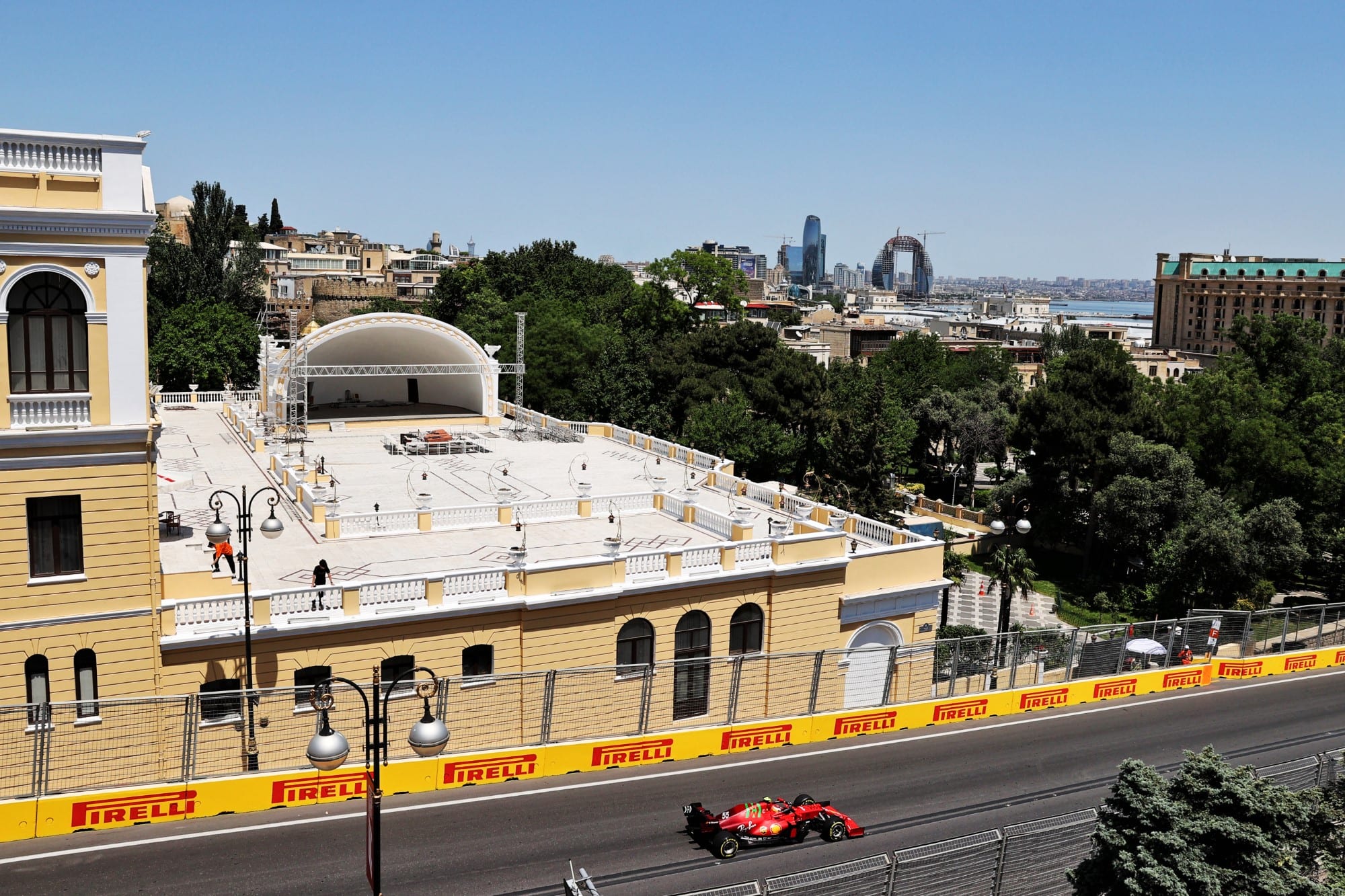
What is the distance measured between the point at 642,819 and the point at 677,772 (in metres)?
2.27

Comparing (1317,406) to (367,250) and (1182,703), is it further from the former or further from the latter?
(367,250)

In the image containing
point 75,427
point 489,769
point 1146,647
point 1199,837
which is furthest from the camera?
point 1146,647

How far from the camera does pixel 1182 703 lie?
26.7 metres

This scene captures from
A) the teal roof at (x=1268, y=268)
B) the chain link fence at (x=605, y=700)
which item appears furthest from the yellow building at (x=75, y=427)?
the teal roof at (x=1268, y=268)

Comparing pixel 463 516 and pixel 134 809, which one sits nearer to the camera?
pixel 134 809

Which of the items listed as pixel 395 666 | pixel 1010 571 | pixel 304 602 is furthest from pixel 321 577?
pixel 1010 571

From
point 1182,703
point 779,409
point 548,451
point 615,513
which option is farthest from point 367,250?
point 1182,703

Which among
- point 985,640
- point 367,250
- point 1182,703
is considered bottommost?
point 1182,703

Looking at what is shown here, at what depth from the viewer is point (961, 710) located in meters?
24.2

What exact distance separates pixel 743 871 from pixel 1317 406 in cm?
5328

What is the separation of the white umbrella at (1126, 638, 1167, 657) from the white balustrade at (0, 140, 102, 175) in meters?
25.0

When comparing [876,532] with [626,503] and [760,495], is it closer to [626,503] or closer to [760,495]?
[760,495]

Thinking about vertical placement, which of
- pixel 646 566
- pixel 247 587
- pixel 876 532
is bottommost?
pixel 876 532

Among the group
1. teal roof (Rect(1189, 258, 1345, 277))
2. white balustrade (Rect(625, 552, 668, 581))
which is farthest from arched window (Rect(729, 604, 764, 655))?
teal roof (Rect(1189, 258, 1345, 277))
